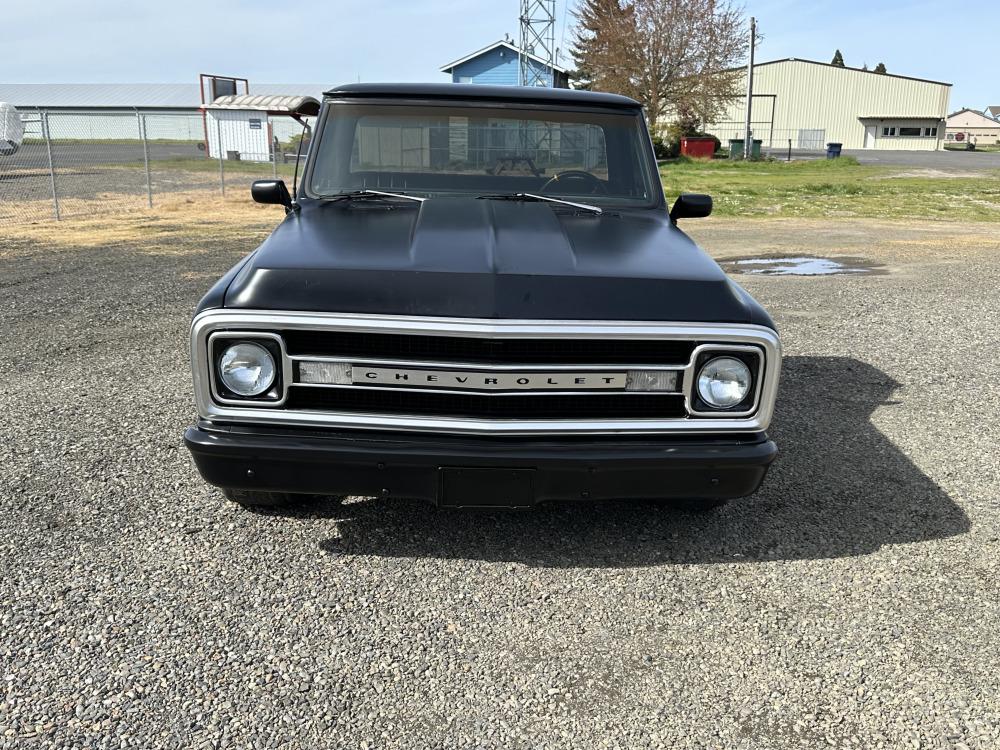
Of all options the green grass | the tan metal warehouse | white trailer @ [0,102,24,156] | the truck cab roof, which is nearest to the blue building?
the green grass

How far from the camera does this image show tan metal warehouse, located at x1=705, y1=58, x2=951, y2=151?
72.9 meters

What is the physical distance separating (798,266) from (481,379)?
8794mm

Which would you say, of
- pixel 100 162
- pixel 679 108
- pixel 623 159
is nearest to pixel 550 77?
pixel 679 108

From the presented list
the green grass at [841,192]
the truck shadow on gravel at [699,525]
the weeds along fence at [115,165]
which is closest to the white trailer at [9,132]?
the weeds along fence at [115,165]

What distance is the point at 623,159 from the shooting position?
4.32 metres

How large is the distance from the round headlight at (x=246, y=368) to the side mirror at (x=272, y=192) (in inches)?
53.4

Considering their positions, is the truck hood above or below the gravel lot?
above

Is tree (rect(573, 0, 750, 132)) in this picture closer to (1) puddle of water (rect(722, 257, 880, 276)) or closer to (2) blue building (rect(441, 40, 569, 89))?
(2) blue building (rect(441, 40, 569, 89))

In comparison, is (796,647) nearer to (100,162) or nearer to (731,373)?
(731,373)

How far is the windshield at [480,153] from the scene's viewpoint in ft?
13.6

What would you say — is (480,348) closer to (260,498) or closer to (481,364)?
(481,364)

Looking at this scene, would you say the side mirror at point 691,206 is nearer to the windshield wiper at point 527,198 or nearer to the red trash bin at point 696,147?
the windshield wiper at point 527,198

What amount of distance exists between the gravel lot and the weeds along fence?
12485 mm

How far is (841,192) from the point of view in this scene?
2280 cm
